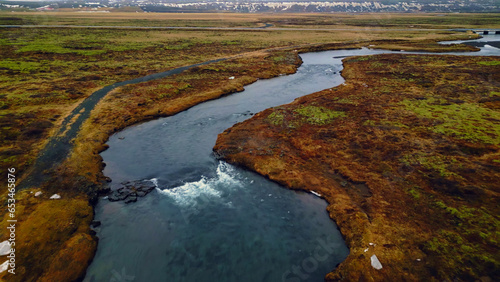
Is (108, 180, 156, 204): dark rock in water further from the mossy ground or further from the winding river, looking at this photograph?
the mossy ground

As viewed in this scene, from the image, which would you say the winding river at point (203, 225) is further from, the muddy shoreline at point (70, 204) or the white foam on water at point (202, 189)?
the muddy shoreline at point (70, 204)

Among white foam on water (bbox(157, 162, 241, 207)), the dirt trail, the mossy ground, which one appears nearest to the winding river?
white foam on water (bbox(157, 162, 241, 207))

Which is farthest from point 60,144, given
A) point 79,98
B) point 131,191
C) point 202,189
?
point 202,189

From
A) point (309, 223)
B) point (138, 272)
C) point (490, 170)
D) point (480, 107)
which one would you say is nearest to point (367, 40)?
point (480, 107)

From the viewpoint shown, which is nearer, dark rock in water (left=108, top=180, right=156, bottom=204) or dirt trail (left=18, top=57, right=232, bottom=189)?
dark rock in water (left=108, top=180, right=156, bottom=204)

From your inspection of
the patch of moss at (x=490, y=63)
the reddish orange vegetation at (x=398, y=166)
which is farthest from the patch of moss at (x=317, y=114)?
the patch of moss at (x=490, y=63)

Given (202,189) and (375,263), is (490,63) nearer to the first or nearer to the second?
(375,263)
